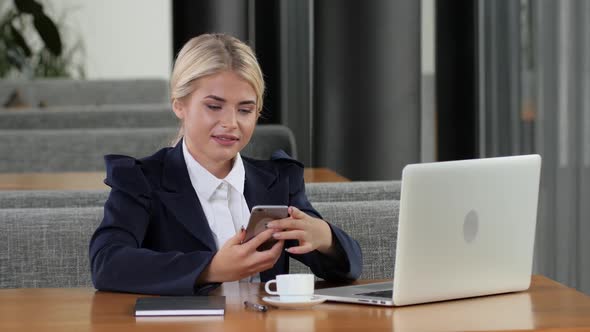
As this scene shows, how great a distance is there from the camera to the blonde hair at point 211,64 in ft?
6.77

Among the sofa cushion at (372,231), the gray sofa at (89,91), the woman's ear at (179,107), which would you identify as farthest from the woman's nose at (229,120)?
the gray sofa at (89,91)

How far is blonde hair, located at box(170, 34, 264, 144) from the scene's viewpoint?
206 centimetres

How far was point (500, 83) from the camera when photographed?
4.79 metres

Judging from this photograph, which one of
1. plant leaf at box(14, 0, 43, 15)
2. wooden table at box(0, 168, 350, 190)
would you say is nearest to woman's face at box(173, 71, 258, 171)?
wooden table at box(0, 168, 350, 190)

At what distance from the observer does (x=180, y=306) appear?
162 centimetres

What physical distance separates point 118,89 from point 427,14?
411 cm

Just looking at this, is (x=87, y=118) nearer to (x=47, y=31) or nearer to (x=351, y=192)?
(x=47, y=31)

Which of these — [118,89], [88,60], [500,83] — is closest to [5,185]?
[500,83]

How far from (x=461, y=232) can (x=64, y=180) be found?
2.18 m

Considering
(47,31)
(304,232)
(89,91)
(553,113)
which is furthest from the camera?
(89,91)

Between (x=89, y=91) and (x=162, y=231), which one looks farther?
(x=89, y=91)

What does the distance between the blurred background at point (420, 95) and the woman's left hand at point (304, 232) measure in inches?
74.8

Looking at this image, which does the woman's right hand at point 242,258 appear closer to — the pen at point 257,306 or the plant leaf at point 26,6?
the pen at point 257,306

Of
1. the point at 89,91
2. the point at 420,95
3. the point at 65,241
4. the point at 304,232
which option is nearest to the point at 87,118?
the point at 420,95
